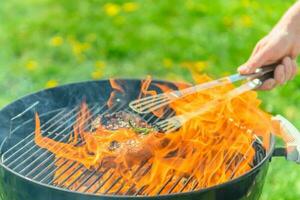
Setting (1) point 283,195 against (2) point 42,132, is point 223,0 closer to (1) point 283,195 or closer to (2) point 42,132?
(1) point 283,195

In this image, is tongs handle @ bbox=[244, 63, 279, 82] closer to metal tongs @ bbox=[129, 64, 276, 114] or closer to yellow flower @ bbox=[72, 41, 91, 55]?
metal tongs @ bbox=[129, 64, 276, 114]

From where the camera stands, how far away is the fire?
1.98m

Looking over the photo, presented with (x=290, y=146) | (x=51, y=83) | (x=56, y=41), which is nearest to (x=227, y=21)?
(x=56, y=41)

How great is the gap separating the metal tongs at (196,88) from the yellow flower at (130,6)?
2.60 meters

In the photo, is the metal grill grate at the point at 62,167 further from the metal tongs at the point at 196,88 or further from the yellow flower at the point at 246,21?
the yellow flower at the point at 246,21

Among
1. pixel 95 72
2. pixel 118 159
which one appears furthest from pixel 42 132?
pixel 95 72

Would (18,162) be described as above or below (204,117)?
above

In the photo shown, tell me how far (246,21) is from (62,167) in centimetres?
287

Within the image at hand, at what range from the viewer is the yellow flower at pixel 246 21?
14.9ft

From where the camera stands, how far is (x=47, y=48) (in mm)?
4410

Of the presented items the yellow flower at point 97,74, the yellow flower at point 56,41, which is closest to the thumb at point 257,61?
the yellow flower at point 97,74

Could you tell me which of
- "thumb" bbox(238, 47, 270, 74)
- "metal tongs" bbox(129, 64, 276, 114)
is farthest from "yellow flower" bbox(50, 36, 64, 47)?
"thumb" bbox(238, 47, 270, 74)

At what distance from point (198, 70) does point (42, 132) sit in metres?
1.96

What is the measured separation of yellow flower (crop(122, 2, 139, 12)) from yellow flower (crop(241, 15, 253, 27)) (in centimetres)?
91
